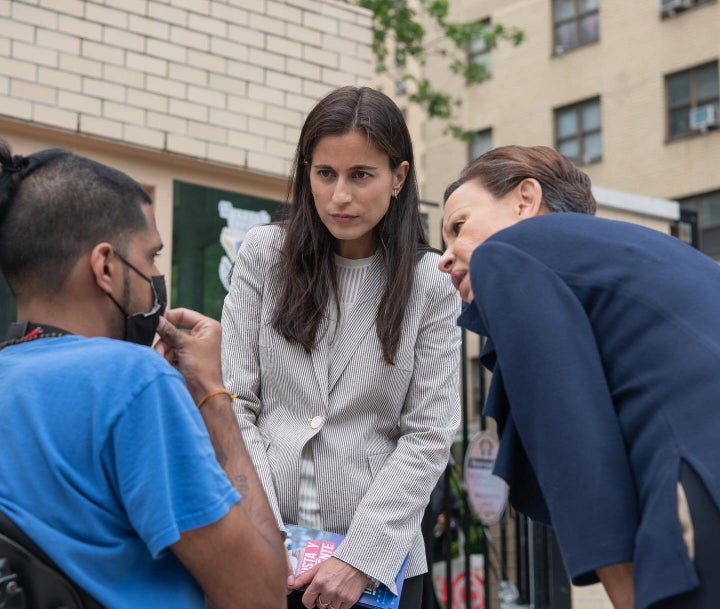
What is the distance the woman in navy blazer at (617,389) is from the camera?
1.86 meters

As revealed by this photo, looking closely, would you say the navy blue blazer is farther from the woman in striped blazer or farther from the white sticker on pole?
the white sticker on pole

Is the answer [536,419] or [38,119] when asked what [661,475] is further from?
[38,119]

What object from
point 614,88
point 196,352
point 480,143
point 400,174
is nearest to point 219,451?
point 196,352

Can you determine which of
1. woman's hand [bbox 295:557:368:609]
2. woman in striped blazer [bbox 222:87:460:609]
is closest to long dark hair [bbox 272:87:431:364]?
woman in striped blazer [bbox 222:87:460:609]

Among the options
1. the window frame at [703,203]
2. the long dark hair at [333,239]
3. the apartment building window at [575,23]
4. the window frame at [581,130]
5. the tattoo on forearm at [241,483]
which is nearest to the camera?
the tattoo on forearm at [241,483]

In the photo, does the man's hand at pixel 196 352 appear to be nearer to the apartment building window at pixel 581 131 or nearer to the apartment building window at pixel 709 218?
the apartment building window at pixel 709 218

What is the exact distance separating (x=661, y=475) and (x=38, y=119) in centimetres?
557

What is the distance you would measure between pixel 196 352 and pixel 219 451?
0.24 metres

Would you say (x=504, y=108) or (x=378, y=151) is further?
(x=504, y=108)

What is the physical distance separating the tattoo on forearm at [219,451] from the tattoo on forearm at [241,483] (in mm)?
44

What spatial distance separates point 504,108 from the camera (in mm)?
28453

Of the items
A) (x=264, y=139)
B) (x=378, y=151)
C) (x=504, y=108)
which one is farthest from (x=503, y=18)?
(x=378, y=151)

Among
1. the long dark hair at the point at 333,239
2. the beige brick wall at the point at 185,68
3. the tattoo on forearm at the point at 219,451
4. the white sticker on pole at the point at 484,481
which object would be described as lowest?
the white sticker on pole at the point at 484,481

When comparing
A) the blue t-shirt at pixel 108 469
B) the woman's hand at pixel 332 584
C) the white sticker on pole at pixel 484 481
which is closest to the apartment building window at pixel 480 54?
the white sticker on pole at pixel 484 481
